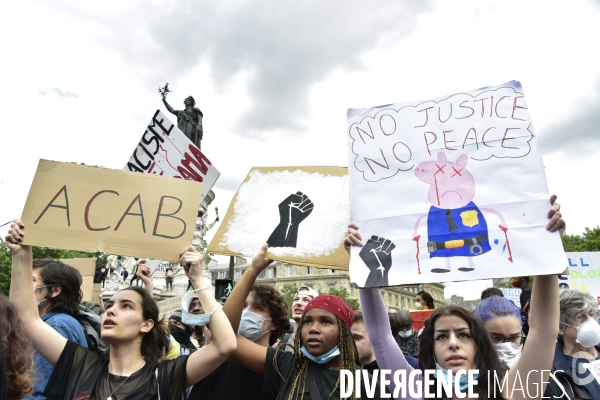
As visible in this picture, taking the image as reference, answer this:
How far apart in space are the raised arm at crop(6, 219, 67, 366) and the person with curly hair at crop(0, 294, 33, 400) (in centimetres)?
63

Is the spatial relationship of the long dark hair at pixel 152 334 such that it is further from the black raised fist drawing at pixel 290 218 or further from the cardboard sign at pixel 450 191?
the cardboard sign at pixel 450 191

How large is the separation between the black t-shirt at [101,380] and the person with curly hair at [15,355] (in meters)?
0.51

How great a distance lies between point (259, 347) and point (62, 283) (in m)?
1.56

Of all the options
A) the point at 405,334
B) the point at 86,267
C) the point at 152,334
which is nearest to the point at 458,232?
the point at 152,334

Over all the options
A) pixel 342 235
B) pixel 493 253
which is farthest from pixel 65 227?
pixel 493 253

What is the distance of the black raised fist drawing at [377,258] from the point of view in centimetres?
243

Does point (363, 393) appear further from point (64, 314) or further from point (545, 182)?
point (64, 314)

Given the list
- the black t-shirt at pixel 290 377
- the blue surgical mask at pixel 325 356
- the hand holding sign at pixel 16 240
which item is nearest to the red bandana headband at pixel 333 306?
the blue surgical mask at pixel 325 356

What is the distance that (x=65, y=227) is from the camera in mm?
2869

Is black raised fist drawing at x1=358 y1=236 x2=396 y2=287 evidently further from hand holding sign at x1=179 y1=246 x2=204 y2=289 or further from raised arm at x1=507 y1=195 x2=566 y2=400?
hand holding sign at x1=179 y1=246 x2=204 y2=289

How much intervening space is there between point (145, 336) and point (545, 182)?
2.50 meters

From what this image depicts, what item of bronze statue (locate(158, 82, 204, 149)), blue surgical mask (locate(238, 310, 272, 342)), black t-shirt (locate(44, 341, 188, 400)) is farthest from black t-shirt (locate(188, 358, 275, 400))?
bronze statue (locate(158, 82, 204, 149))

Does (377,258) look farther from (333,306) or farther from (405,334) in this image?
(405,334)

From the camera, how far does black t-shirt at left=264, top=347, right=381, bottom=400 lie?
2.45 metres
